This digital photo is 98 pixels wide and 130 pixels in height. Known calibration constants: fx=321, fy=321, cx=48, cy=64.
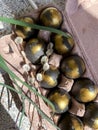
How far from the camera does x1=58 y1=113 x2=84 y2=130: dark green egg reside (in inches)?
27.5

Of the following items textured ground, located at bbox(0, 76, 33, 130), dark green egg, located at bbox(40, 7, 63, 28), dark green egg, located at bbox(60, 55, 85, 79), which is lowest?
textured ground, located at bbox(0, 76, 33, 130)

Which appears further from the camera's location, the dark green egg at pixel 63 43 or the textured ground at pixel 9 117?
the textured ground at pixel 9 117

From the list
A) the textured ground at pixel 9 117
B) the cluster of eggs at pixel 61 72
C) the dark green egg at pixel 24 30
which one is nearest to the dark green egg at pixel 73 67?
the cluster of eggs at pixel 61 72

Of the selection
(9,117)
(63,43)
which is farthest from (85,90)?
(9,117)

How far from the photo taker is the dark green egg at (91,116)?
2.26 ft

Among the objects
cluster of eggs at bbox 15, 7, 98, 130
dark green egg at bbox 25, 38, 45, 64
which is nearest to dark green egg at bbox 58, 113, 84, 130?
cluster of eggs at bbox 15, 7, 98, 130

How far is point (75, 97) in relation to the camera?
2.35 feet

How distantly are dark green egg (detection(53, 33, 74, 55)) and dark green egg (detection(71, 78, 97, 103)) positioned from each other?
77 mm

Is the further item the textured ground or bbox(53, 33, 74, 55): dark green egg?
the textured ground

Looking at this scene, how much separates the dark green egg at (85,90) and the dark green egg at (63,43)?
77mm

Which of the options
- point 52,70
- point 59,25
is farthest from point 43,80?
point 59,25

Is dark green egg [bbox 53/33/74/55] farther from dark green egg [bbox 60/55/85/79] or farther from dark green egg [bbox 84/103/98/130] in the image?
dark green egg [bbox 84/103/98/130]

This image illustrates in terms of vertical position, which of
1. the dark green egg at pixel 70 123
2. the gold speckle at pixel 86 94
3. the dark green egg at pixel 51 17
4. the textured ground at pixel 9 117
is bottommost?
the textured ground at pixel 9 117

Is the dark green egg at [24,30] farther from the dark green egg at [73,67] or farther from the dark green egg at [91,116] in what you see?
the dark green egg at [91,116]
